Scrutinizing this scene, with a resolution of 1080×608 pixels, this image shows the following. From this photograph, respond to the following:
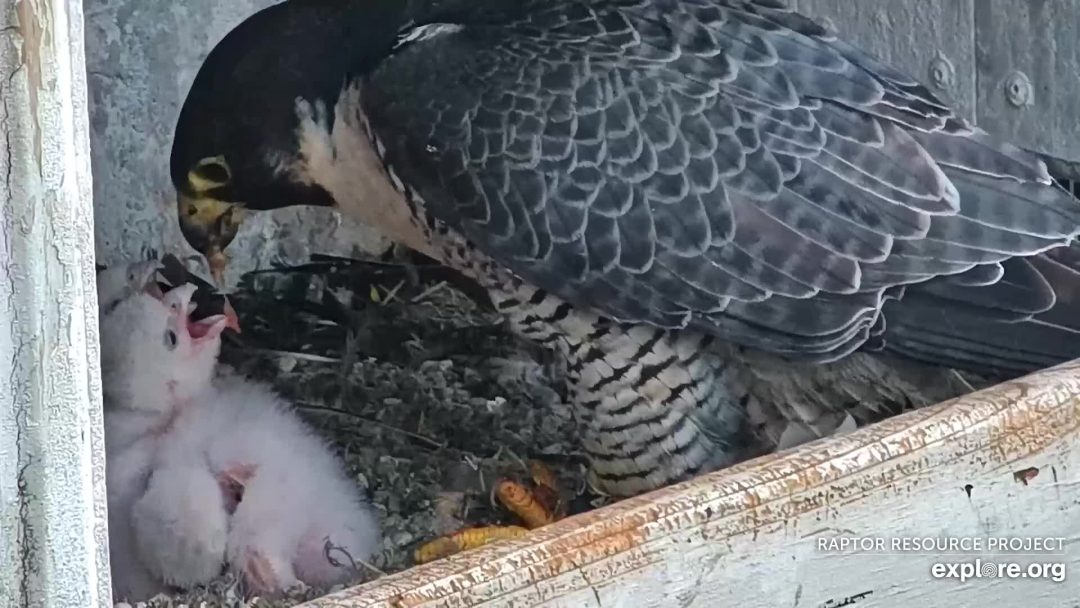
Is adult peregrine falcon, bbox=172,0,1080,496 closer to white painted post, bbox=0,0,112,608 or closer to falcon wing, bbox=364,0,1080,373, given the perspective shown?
falcon wing, bbox=364,0,1080,373

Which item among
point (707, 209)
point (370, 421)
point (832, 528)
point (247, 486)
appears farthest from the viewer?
point (370, 421)

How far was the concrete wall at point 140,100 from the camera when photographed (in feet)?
7.17

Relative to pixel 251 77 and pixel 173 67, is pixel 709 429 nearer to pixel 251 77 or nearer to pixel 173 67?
pixel 251 77

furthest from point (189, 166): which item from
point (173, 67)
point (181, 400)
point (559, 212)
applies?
point (559, 212)

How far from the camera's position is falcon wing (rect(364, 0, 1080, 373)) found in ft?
4.81

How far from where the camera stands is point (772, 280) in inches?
Answer: 58.6

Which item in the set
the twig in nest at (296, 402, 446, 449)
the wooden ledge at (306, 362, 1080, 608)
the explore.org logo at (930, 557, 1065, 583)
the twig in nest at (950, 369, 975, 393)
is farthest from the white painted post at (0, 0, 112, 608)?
the twig in nest at (296, 402, 446, 449)

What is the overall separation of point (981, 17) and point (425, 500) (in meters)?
1.09

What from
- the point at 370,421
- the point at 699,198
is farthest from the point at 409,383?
the point at 699,198

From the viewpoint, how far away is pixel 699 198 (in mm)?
1483

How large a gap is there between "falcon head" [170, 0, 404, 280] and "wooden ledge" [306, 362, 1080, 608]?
32.3 inches

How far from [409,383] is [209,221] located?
1.69ft

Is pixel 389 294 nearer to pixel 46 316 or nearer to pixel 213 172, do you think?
pixel 213 172

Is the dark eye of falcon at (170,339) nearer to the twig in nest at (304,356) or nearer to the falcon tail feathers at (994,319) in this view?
the twig in nest at (304,356)
